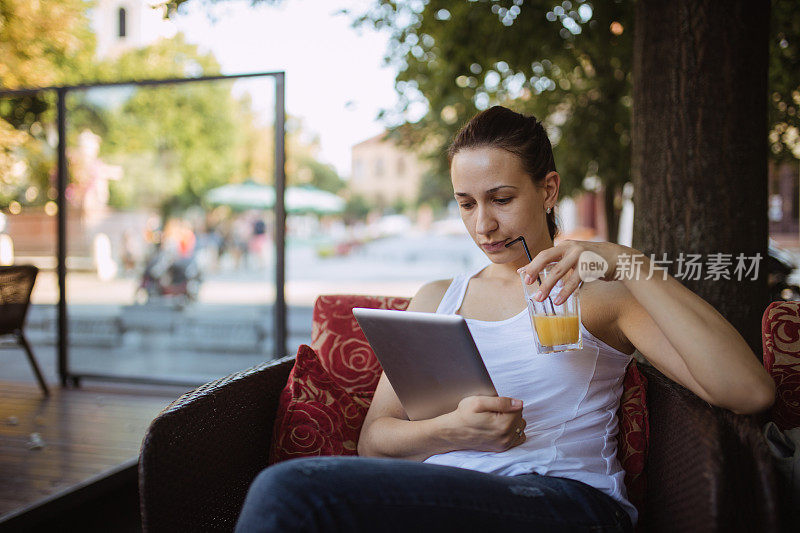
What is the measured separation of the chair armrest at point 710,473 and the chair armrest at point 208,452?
36.7 inches

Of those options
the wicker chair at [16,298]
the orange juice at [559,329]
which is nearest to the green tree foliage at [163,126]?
the wicker chair at [16,298]

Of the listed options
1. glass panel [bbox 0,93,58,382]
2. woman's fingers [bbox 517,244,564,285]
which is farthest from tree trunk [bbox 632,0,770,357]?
glass panel [bbox 0,93,58,382]

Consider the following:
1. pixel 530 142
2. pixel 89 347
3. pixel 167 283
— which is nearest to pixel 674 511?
pixel 530 142

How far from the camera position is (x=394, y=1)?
160 inches

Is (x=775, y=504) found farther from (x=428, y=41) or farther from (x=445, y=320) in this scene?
(x=428, y=41)

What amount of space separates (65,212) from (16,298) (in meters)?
0.72

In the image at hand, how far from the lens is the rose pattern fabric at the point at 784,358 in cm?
163

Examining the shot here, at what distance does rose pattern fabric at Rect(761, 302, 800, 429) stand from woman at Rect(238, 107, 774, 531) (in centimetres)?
44

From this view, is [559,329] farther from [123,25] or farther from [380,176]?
[380,176]

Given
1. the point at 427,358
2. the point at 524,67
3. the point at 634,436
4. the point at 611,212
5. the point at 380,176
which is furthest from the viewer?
the point at 380,176

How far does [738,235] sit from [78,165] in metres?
5.87

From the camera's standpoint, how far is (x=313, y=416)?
1600 millimetres

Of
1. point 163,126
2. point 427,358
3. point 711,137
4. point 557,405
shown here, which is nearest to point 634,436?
point 557,405

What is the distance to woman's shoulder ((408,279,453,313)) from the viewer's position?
1.67m
